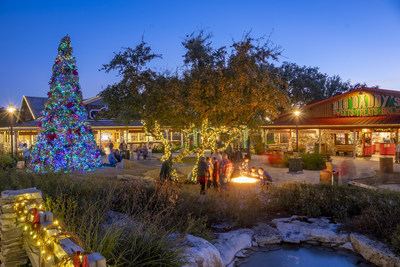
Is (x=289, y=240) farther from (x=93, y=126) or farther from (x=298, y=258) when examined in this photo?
(x=93, y=126)

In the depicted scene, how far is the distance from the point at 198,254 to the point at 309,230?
333 cm

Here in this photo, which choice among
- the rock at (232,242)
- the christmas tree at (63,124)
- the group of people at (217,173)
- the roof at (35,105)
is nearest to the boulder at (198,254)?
the rock at (232,242)

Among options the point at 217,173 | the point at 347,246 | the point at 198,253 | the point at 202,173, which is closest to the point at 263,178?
the point at 217,173

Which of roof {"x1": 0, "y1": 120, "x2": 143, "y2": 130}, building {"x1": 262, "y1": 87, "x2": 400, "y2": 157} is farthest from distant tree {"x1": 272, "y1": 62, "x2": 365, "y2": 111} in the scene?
roof {"x1": 0, "y1": 120, "x2": 143, "y2": 130}

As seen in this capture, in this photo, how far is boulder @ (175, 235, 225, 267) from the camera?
157 inches

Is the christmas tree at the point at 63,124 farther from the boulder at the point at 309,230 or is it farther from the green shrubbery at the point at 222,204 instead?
the boulder at the point at 309,230

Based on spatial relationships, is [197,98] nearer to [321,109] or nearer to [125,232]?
[125,232]

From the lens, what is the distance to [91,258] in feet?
7.55

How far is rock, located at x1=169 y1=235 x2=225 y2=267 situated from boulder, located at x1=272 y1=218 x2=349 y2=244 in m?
2.41

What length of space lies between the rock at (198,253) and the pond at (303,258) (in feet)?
3.82

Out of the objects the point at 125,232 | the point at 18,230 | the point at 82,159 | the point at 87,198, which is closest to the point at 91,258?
the point at 125,232

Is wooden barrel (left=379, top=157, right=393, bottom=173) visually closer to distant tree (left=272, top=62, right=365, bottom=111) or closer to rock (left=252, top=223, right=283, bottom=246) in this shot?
rock (left=252, top=223, right=283, bottom=246)

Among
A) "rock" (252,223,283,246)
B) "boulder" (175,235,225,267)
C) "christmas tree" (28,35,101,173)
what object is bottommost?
"rock" (252,223,283,246)

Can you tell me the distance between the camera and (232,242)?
584 cm
